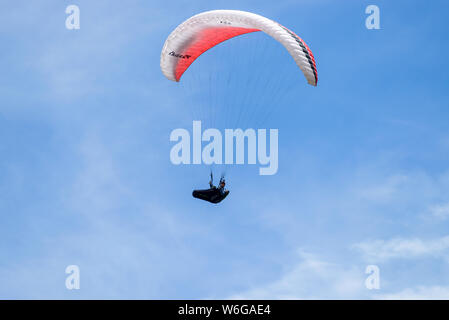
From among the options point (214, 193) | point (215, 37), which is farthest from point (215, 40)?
point (214, 193)

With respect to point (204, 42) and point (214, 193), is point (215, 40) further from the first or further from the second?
point (214, 193)

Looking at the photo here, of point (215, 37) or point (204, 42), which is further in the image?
point (204, 42)

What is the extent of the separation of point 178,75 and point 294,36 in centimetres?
1033

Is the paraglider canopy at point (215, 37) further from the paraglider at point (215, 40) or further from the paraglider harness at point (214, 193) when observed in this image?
the paraglider harness at point (214, 193)

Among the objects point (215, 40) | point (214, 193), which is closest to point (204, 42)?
point (215, 40)

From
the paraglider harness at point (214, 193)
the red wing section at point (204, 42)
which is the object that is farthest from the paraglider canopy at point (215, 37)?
the paraglider harness at point (214, 193)

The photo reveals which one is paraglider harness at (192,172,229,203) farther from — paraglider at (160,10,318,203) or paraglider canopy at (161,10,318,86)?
paraglider canopy at (161,10,318,86)

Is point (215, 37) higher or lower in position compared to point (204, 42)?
higher

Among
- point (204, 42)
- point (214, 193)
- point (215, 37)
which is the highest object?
point (215, 37)

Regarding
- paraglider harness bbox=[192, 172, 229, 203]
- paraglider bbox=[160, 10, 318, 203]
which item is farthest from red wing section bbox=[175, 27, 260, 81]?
paraglider harness bbox=[192, 172, 229, 203]

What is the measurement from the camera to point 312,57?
138 ft
